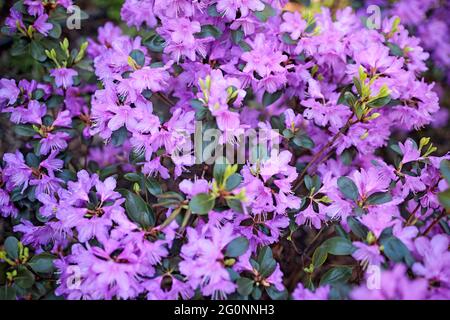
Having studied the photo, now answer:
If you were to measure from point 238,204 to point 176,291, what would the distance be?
1.15ft

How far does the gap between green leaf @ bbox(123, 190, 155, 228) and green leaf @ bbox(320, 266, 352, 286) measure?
0.60 meters

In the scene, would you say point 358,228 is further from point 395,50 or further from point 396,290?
point 395,50

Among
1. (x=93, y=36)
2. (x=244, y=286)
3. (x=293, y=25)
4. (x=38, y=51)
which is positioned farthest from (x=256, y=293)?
(x=93, y=36)

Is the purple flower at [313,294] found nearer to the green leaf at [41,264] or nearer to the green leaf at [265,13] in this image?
the green leaf at [41,264]

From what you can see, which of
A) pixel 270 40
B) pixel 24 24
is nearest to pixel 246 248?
pixel 270 40

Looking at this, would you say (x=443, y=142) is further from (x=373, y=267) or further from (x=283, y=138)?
(x=373, y=267)

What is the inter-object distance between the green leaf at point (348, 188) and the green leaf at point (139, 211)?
65 cm

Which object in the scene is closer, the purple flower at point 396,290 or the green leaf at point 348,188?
the purple flower at point 396,290

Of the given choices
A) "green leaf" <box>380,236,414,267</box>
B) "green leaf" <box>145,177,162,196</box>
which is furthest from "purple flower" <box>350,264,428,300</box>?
"green leaf" <box>145,177,162,196</box>

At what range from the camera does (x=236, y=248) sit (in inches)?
56.5

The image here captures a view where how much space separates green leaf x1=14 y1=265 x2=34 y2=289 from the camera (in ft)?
5.24

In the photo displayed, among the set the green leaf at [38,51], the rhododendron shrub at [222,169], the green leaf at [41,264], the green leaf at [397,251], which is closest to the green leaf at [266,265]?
the rhododendron shrub at [222,169]

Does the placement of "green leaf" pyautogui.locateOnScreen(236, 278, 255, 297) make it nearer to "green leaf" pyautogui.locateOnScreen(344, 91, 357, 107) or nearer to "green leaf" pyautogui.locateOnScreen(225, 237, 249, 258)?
"green leaf" pyautogui.locateOnScreen(225, 237, 249, 258)

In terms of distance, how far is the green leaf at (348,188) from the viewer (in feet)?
5.28
